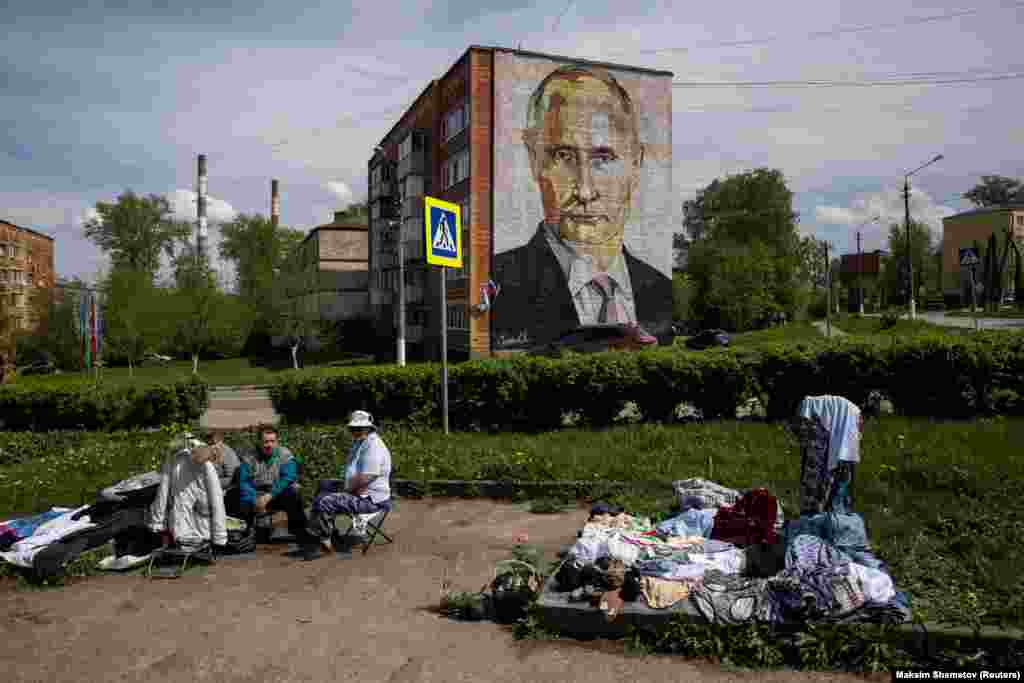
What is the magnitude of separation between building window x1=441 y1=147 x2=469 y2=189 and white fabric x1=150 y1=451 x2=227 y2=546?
1228 inches

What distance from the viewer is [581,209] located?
38281mm

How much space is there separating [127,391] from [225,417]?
5357mm

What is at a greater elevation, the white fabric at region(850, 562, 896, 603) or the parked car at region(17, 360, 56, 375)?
the white fabric at region(850, 562, 896, 603)

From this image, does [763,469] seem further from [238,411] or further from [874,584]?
[238,411]

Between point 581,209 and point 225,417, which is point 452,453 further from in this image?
point 581,209

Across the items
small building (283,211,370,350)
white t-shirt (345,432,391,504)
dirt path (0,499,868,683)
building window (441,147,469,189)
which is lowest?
dirt path (0,499,868,683)

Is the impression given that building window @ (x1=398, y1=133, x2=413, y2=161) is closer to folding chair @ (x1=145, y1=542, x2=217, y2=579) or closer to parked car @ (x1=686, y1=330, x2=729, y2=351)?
parked car @ (x1=686, y1=330, x2=729, y2=351)

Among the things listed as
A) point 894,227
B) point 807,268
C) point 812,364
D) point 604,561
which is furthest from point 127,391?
point 894,227

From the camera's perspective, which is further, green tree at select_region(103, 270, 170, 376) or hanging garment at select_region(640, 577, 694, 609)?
green tree at select_region(103, 270, 170, 376)

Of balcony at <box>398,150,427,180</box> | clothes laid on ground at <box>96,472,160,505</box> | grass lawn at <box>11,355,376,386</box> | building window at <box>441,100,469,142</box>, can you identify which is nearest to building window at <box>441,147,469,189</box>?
building window at <box>441,100,469,142</box>

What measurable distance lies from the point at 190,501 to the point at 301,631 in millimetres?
2390

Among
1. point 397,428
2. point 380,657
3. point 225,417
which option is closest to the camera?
point 380,657

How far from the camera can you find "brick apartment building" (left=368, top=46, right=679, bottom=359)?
36.6 m

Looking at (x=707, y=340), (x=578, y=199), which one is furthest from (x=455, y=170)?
(x=707, y=340)
